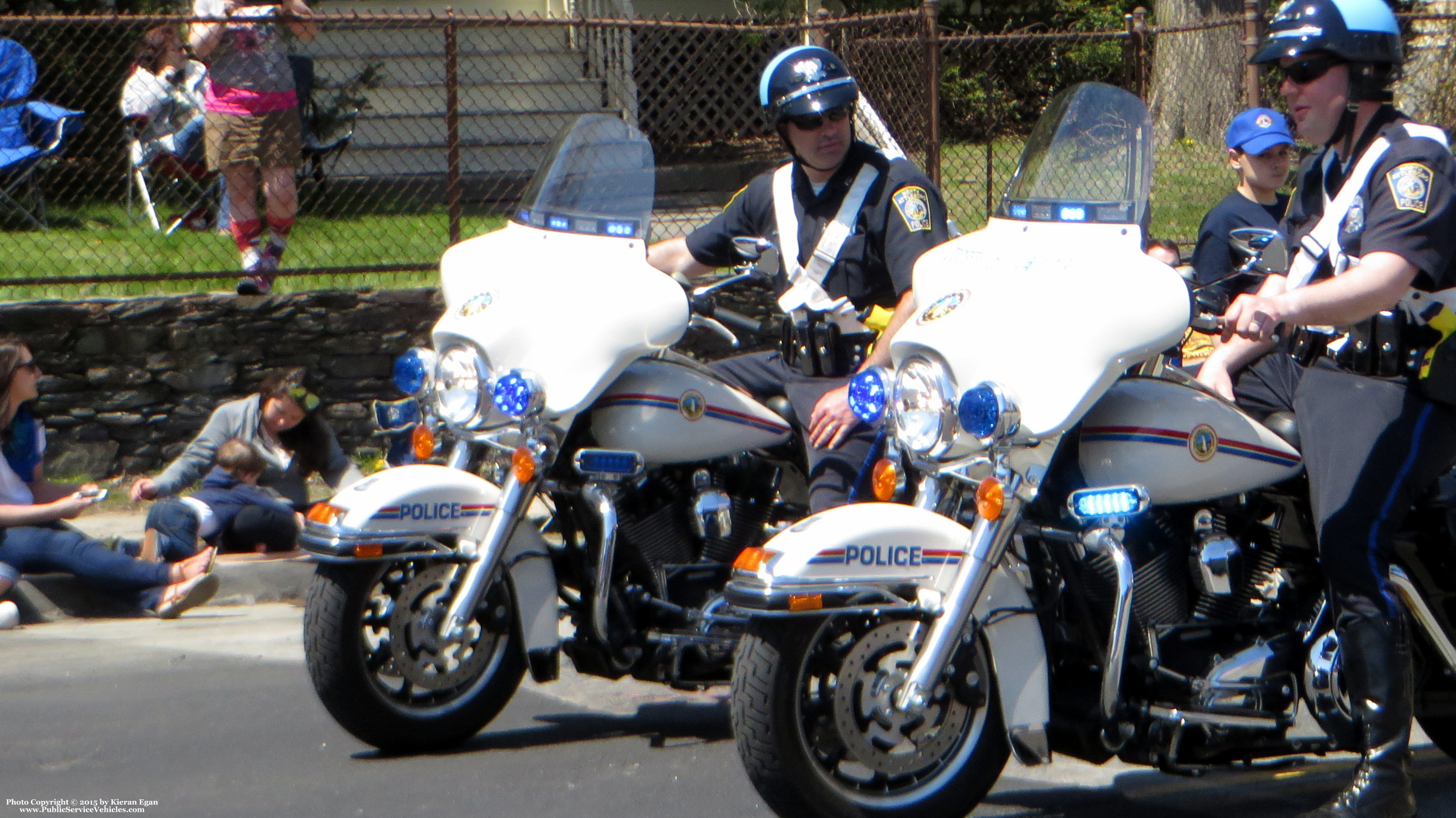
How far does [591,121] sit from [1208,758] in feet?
8.33

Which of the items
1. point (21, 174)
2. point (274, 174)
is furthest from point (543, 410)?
point (21, 174)

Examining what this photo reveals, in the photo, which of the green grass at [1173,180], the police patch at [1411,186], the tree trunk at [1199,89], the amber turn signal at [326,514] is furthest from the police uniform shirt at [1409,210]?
the tree trunk at [1199,89]

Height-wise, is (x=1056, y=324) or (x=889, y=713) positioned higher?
(x=1056, y=324)

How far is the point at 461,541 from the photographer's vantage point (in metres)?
4.68

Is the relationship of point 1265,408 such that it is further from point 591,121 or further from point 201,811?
point 201,811

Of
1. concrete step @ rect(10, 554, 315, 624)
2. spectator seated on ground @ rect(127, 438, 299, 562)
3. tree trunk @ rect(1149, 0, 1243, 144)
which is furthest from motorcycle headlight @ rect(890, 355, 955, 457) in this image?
tree trunk @ rect(1149, 0, 1243, 144)

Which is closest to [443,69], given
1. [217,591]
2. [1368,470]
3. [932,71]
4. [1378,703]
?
[932,71]

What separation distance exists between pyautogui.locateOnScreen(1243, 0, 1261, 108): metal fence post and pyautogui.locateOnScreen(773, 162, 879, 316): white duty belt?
5.29 metres

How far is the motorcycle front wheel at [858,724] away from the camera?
3.79 m

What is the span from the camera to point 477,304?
4.87 m

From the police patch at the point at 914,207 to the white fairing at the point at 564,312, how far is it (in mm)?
679

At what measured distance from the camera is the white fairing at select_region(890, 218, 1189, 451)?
3.84 meters

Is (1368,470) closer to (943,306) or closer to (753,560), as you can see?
(943,306)

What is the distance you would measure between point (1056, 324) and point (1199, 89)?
8.77 m
